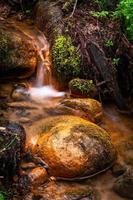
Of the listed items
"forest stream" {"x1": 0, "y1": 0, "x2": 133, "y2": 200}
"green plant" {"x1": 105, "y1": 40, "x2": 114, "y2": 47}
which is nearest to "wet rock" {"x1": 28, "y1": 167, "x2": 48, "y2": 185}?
"forest stream" {"x1": 0, "y1": 0, "x2": 133, "y2": 200}

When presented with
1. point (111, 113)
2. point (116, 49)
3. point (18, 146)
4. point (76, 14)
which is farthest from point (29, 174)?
point (76, 14)

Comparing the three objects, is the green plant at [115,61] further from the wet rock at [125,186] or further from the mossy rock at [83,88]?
the wet rock at [125,186]

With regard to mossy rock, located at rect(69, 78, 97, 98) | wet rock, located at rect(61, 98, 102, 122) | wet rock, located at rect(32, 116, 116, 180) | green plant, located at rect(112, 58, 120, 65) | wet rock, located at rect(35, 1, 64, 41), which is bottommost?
wet rock, located at rect(32, 116, 116, 180)

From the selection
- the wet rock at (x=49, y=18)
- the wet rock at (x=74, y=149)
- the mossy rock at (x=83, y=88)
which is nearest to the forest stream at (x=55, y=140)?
the wet rock at (x=74, y=149)

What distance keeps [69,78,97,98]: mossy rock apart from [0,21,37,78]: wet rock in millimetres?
1150

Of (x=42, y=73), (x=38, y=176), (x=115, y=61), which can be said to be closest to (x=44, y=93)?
(x=42, y=73)

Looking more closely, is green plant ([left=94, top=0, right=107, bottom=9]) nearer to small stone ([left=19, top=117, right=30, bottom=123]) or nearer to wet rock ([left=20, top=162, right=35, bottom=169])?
small stone ([left=19, top=117, right=30, bottom=123])

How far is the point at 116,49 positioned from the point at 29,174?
3.77 meters

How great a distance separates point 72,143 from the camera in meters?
6.07

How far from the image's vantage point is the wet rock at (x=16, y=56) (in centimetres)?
812

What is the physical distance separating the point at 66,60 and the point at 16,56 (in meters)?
1.12

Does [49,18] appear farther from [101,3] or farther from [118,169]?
[118,169]

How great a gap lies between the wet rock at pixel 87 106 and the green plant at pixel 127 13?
1704 mm

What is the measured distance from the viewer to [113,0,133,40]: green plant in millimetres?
7324
